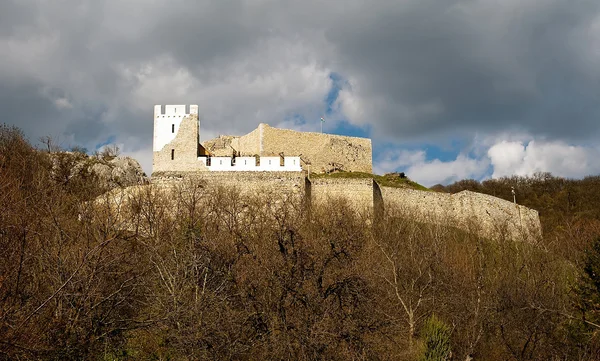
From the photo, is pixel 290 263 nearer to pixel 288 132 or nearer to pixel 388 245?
pixel 388 245

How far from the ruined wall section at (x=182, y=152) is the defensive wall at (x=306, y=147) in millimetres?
8500

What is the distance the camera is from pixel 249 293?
47.1 feet

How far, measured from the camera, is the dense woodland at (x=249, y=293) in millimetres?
10727

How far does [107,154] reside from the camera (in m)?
42.0

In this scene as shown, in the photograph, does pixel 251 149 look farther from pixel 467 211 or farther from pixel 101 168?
pixel 467 211

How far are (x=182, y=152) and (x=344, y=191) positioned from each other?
10257 millimetres

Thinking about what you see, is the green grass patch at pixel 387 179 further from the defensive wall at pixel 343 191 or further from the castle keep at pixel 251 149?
the defensive wall at pixel 343 191

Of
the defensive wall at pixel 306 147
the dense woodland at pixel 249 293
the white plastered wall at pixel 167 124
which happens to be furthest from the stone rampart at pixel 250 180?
the defensive wall at pixel 306 147

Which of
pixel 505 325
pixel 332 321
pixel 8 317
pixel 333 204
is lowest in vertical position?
pixel 505 325

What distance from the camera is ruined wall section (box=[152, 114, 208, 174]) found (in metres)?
36.7

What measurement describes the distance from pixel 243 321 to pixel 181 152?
80.3 feet

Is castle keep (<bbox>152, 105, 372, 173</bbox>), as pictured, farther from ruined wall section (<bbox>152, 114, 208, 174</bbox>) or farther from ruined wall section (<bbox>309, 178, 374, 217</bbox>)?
ruined wall section (<bbox>309, 178, 374, 217</bbox>)

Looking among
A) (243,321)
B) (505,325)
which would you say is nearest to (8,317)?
(243,321)

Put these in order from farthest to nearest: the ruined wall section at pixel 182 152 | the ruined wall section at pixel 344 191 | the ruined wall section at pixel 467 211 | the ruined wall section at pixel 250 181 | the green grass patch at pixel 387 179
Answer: the green grass patch at pixel 387 179 < the ruined wall section at pixel 467 211 < the ruined wall section at pixel 182 152 < the ruined wall section at pixel 344 191 < the ruined wall section at pixel 250 181
